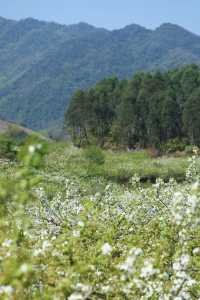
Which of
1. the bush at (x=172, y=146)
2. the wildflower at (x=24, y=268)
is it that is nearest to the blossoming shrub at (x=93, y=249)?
the wildflower at (x=24, y=268)

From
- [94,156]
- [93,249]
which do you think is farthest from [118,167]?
[93,249]

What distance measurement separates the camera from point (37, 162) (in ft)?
14.4

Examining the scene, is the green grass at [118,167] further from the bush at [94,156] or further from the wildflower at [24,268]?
the wildflower at [24,268]

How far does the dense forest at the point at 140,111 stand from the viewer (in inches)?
2692

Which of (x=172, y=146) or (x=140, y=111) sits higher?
(x=140, y=111)

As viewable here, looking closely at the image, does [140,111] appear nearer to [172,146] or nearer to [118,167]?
[172,146]

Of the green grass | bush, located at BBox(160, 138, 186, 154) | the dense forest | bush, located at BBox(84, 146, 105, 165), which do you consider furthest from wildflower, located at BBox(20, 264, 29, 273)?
bush, located at BBox(160, 138, 186, 154)

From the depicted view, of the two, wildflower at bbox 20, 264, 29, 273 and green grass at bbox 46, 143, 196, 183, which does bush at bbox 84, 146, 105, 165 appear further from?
wildflower at bbox 20, 264, 29, 273

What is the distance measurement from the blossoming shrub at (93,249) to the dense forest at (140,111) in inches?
2140

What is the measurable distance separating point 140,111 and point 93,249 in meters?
65.4

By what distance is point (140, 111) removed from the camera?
73.6m

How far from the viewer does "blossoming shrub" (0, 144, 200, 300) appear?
474 cm

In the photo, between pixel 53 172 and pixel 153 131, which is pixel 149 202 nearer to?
pixel 53 172

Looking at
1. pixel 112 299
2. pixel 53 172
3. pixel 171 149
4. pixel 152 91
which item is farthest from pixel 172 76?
pixel 112 299
